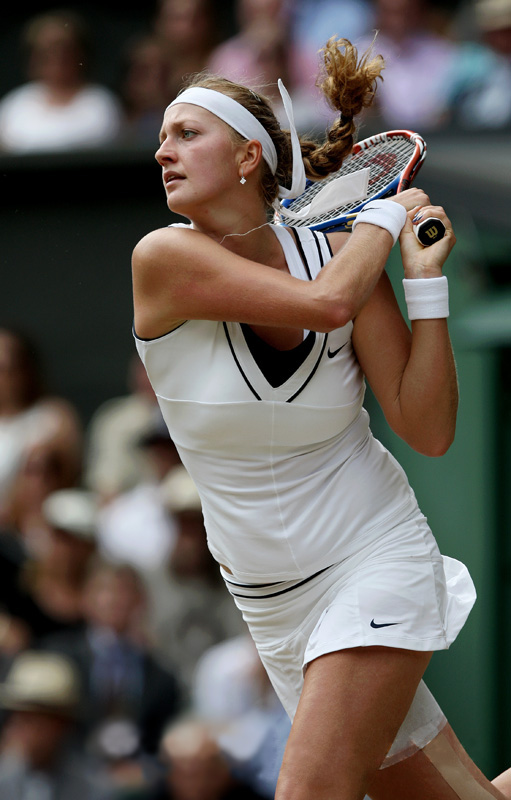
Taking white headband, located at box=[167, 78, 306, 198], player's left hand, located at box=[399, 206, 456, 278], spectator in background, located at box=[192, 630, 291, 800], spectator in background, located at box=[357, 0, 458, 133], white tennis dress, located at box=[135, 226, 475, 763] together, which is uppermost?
spectator in background, located at box=[357, 0, 458, 133]

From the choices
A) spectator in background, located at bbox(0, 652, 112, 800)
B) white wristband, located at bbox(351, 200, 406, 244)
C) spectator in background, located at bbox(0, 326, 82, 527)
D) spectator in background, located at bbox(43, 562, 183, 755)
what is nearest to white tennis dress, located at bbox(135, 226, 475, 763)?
white wristband, located at bbox(351, 200, 406, 244)

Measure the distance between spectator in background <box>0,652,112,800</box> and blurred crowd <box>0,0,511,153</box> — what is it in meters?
2.72

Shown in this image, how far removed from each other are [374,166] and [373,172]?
15mm

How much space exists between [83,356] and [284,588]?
402 centimetres

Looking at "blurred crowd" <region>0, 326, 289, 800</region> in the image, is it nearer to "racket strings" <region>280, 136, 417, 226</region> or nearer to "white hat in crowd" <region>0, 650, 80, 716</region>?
"white hat in crowd" <region>0, 650, 80, 716</region>

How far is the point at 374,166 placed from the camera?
8.41ft

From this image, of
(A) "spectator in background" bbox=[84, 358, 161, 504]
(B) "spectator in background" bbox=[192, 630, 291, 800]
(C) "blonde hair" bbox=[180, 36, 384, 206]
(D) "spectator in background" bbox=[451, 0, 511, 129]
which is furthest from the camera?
(A) "spectator in background" bbox=[84, 358, 161, 504]

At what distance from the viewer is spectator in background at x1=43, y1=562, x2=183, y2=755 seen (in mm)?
4816

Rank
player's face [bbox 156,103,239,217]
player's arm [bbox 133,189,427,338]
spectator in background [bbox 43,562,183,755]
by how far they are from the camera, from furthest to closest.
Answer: spectator in background [bbox 43,562,183,755] → player's face [bbox 156,103,239,217] → player's arm [bbox 133,189,427,338]

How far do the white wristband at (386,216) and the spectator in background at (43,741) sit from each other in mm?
3298

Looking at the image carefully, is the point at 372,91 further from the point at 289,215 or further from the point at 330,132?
the point at 289,215

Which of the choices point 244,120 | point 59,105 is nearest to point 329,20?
point 59,105

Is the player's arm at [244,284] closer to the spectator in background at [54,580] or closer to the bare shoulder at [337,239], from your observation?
the bare shoulder at [337,239]

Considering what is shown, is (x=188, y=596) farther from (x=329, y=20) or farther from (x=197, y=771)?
(x=329, y=20)
